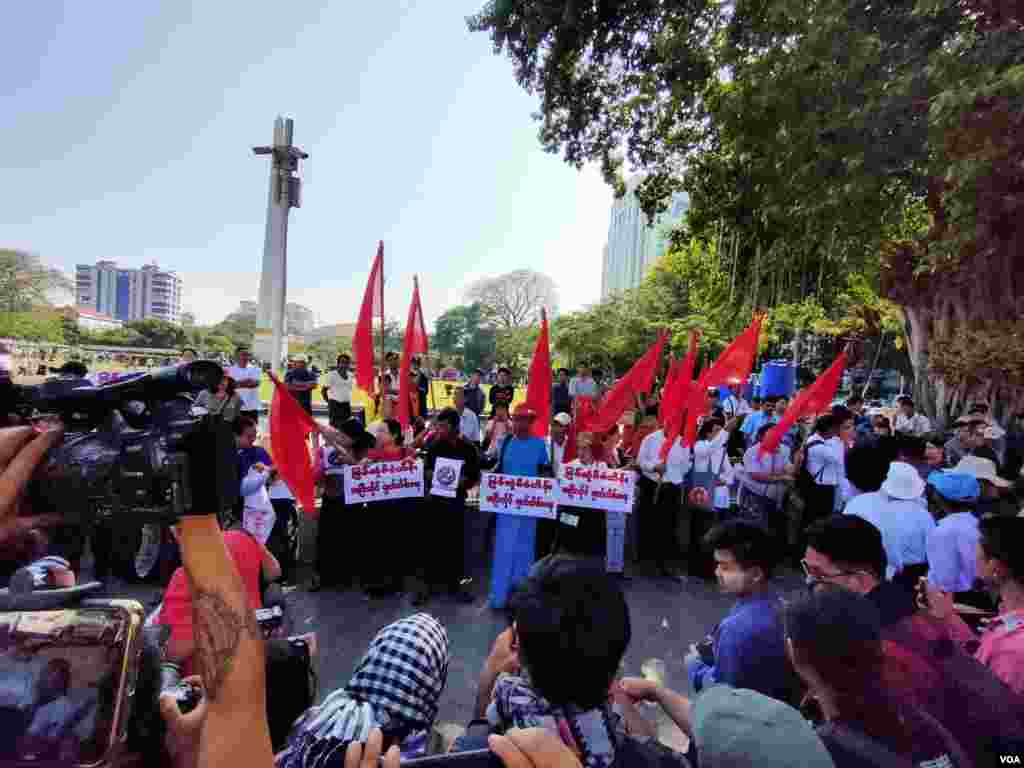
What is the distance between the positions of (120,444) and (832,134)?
9.13 m

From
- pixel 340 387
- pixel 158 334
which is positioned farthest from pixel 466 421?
pixel 158 334

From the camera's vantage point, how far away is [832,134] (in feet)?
26.8

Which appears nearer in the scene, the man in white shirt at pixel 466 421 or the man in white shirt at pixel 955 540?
the man in white shirt at pixel 955 540

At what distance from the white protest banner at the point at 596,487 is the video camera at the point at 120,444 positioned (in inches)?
184

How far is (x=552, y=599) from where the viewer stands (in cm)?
147

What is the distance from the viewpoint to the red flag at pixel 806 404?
6.52 meters

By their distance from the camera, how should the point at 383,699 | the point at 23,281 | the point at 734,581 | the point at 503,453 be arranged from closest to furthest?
the point at 383,699 → the point at 734,581 → the point at 503,453 → the point at 23,281

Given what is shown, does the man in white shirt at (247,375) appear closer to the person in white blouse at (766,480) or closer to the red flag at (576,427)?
the red flag at (576,427)

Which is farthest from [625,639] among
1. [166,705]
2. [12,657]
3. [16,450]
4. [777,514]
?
[777,514]

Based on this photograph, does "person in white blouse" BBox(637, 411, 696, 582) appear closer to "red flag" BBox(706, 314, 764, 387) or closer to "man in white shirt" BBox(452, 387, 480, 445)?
"red flag" BBox(706, 314, 764, 387)

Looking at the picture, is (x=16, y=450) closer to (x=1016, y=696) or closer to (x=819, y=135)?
(x=1016, y=696)

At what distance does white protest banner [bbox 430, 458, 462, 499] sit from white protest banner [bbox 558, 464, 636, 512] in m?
0.92

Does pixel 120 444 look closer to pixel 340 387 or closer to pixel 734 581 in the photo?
pixel 734 581

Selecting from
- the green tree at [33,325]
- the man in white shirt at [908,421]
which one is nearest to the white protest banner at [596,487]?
the man in white shirt at [908,421]
